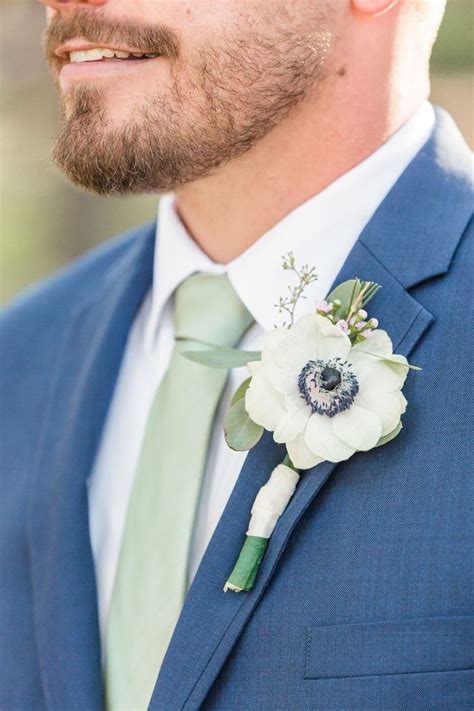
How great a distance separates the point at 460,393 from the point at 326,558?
13.2 inches

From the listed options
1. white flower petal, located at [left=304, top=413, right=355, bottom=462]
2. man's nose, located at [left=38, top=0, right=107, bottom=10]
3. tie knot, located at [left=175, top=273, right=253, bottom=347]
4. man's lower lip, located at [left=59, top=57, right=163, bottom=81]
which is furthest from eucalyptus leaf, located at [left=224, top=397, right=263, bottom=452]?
man's nose, located at [left=38, top=0, right=107, bottom=10]

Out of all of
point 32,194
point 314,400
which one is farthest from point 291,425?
point 32,194

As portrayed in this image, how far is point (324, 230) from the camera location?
5.93 ft

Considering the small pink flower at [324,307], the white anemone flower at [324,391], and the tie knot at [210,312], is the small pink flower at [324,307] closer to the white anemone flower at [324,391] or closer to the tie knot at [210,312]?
the white anemone flower at [324,391]

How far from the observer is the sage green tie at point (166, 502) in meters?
1.69

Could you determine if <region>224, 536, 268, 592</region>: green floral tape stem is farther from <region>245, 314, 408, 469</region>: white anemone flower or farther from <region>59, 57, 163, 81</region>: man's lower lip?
<region>59, 57, 163, 81</region>: man's lower lip

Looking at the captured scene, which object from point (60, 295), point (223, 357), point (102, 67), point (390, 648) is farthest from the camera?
point (60, 295)

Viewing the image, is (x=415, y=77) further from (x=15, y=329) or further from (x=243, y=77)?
(x=15, y=329)

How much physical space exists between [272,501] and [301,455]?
0.10m

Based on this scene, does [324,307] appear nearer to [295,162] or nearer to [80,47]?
[295,162]

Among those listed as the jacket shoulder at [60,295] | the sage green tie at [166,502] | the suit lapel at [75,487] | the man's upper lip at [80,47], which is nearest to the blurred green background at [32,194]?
the jacket shoulder at [60,295]

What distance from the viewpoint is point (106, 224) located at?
544cm

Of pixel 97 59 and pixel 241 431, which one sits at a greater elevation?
pixel 97 59

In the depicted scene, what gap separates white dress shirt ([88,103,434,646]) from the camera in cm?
177
